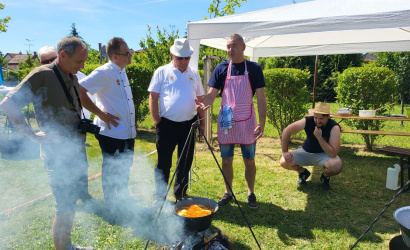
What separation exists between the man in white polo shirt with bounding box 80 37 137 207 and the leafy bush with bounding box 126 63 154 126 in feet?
15.8

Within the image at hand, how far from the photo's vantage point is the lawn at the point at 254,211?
117 inches

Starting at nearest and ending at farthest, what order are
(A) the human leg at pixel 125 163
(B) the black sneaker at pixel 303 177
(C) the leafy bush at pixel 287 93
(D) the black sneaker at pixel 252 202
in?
(A) the human leg at pixel 125 163 → (D) the black sneaker at pixel 252 202 → (B) the black sneaker at pixel 303 177 → (C) the leafy bush at pixel 287 93

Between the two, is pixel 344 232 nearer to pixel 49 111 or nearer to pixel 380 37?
pixel 49 111

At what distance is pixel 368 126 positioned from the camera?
6660mm

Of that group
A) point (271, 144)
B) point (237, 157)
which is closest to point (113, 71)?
point (237, 157)

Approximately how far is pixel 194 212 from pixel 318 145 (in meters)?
2.69

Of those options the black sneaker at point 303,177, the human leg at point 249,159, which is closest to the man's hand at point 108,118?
the human leg at point 249,159

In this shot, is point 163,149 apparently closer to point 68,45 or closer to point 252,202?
point 252,202

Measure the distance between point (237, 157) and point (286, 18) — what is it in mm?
3371

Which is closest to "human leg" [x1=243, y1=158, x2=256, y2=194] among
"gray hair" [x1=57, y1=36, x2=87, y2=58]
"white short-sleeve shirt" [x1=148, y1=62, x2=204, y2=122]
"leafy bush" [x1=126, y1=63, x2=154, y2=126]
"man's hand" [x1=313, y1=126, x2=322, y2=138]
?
"white short-sleeve shirt" [x1=148, y1=62, x2=204, y2=122]

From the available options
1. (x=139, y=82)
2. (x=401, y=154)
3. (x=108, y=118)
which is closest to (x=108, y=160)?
(x=108, y=118)

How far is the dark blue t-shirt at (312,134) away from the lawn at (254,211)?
65 centimetres

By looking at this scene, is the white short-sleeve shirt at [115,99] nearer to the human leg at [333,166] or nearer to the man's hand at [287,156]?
the man's hand at [287,156]

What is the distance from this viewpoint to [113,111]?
320 cm
